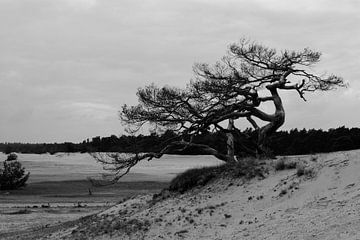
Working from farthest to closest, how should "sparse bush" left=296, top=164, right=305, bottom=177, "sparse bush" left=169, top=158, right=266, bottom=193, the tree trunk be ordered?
the tree trunk
"sparse bush" left=169, top=158, right=266, bottom=193
"sparse bush" left=296, top=164, right=305, bottom=177

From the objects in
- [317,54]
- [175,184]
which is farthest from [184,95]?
[317,54]

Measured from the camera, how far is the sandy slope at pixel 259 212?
35.6 ft

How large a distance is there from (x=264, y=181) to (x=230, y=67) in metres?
6.29

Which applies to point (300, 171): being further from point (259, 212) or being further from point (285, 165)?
point (259, 212)

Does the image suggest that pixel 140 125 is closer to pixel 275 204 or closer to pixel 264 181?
pixel 264 181

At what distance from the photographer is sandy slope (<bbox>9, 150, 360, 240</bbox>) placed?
10.8 meters

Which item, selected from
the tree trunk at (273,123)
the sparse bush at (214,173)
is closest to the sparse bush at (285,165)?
the sparse bush at (214,173)

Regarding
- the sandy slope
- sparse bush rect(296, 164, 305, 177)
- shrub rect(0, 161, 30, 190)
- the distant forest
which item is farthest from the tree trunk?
shrub rect(0, 161, 30, 190)

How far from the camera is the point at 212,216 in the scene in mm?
13773

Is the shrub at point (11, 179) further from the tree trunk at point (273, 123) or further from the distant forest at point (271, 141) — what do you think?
the tree trunk at point (273, 123)

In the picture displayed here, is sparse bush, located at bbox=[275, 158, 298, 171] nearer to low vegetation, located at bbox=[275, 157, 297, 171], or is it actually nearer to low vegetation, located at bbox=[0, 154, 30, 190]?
low vegetation, located at bbox=[275, 157, 297, 171]

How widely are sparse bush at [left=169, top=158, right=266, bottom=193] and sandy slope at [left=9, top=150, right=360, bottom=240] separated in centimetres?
39

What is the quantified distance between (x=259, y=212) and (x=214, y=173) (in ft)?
14.5

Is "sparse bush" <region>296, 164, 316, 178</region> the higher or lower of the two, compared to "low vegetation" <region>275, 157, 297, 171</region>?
lower
